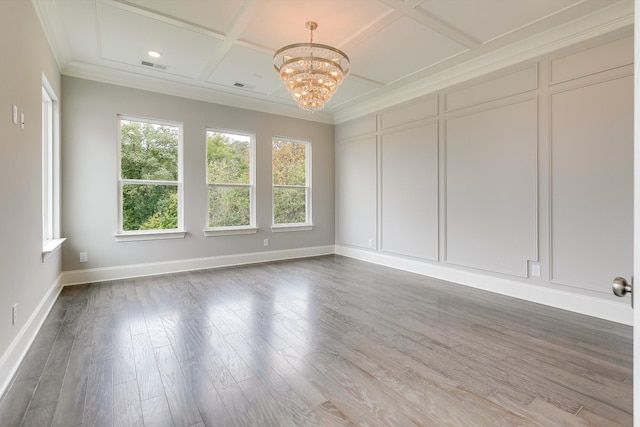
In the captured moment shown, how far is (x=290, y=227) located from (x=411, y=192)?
2303 millimetres

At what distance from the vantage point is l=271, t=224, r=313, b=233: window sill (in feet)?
18.6

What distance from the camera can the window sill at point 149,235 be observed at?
4.30 meters

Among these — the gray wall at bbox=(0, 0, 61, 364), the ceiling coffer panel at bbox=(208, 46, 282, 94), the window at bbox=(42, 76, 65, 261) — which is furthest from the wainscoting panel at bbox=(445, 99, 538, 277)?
the window at bbox=(42, 76, 65, 261)

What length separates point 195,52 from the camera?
142 inches

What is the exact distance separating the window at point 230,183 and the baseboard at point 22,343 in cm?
226

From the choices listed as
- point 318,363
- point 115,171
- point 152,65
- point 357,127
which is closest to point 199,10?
point 152,65

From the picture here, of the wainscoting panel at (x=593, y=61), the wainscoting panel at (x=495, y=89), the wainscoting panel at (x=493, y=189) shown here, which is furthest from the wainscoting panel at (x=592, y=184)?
the wainscoting panel at (x=495, y=89)

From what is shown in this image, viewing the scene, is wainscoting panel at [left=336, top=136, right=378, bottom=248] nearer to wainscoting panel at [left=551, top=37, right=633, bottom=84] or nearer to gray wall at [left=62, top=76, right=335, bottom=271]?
gray wall at [left=62, top=76, right=335, bottom=271]

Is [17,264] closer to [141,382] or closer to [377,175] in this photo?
[141,382]

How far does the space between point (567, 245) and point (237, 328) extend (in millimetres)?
3369

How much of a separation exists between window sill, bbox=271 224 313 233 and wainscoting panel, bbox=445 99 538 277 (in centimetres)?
266

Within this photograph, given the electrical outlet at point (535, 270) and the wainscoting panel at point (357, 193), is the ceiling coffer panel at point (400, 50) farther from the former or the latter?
the electrical outlet at point (535, 270)

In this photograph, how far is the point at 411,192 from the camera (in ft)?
15.8

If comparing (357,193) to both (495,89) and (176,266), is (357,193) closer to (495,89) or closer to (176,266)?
(495,89)
